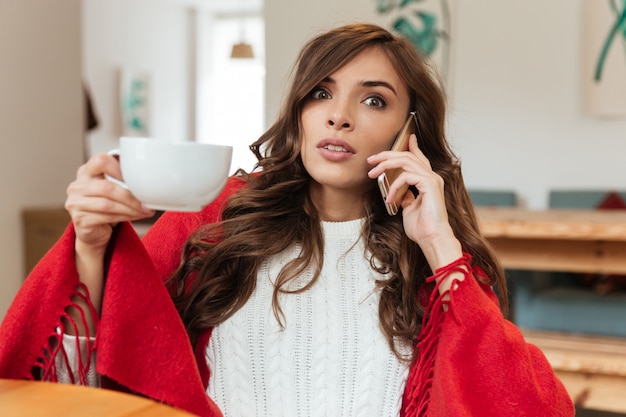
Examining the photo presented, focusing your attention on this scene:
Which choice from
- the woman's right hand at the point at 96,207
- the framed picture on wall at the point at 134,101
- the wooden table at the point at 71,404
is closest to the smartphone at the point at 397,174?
the woman's right hand at the point at 96,207

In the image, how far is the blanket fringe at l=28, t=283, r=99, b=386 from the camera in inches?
40.6

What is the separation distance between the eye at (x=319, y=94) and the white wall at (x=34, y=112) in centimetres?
191

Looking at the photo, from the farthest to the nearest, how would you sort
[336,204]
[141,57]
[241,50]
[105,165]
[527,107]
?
[141,57]
[241,50]
[527,107]
[336,204]
[105,165]

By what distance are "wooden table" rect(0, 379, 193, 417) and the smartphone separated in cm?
59

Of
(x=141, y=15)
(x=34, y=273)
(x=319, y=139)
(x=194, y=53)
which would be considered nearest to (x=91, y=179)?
(x=34, y=273)

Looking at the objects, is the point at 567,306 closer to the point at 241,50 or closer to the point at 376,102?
the point at 376,102

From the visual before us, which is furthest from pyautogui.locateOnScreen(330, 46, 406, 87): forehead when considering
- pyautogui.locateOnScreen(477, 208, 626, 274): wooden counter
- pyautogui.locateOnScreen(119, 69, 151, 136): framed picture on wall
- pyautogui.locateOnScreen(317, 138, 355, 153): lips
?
pyautogui.locateOnScreen(119, 69, 151, 136): framed picture on wall

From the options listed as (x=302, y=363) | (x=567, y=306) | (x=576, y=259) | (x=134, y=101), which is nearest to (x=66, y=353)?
(x=302, y=363)

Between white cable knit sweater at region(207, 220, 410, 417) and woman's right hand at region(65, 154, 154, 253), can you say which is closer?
woman's right hand at region(65, 154, 154, 253)

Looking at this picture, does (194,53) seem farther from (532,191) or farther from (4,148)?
(4,148)

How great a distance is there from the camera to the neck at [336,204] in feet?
4.64

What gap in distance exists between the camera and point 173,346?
110 cm

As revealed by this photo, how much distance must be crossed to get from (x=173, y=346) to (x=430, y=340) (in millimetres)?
401

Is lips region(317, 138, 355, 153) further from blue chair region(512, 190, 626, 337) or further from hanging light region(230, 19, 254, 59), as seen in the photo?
hanging light region(230, 19, 254, 59)
